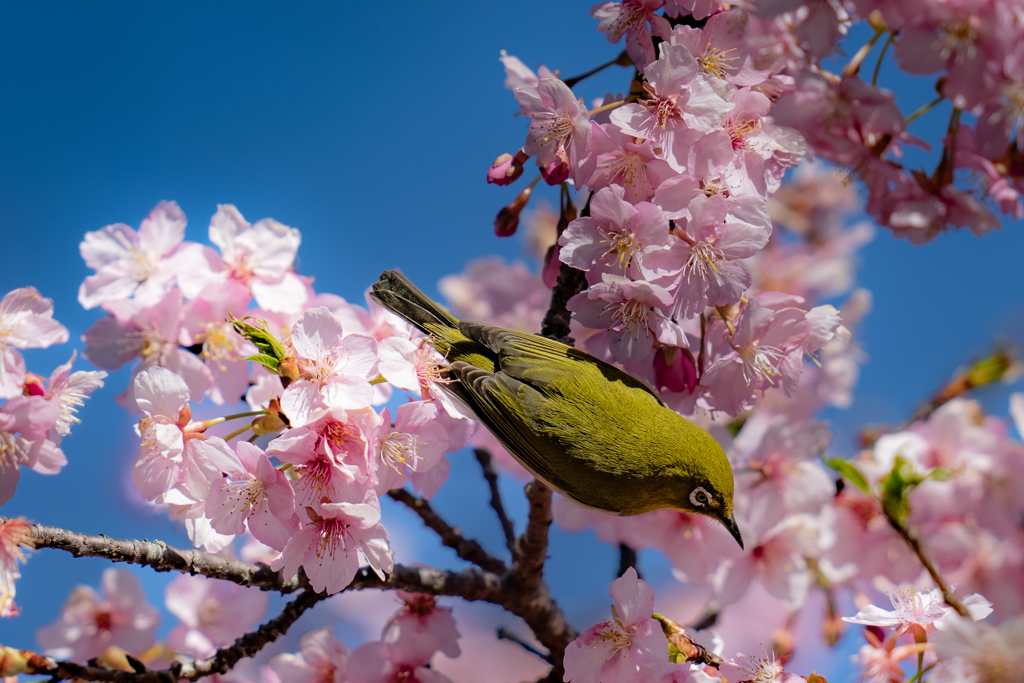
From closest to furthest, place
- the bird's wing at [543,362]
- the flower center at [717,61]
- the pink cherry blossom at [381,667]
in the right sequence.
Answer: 1. the flower center at [717,61]
2. the bird's wing at [543,362]
3. the pink cherry blossom at [381,667]

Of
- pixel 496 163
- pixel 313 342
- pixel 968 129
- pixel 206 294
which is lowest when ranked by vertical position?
pixel 313 342

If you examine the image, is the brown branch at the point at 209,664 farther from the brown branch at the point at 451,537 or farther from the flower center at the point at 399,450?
the flower center at the point at 399,450

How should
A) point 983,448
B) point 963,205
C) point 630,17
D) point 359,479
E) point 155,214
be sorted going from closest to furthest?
point 359,479, point 630,17, point 963,205, point 155,214, point 983,448

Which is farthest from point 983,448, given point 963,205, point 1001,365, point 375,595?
point 375,595

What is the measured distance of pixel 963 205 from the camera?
4.40 ft

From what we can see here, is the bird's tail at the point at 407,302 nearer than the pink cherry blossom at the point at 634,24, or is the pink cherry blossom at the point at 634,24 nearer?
the pink cherry blossom at the point at 634,24

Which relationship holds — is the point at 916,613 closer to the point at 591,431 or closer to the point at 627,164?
the point at 591,431

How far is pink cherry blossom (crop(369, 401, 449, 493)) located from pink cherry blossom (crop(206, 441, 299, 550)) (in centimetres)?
16

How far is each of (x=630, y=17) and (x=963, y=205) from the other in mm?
768

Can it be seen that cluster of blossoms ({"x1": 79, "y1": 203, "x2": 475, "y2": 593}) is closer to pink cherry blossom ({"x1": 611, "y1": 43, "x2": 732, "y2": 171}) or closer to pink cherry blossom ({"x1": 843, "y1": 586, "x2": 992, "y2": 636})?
pink cherry blossom ({"x1": 611, "y1": 43, "x2": 732, "y2": 171})

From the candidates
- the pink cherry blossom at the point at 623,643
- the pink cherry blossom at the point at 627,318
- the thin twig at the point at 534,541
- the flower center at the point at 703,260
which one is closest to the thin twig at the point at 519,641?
the thin twig at the point at 534,541

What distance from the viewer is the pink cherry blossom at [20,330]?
1146 mm

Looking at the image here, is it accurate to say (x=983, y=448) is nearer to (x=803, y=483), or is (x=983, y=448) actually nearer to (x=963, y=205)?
(x=803, y=483)

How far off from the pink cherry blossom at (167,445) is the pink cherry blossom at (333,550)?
173mm
